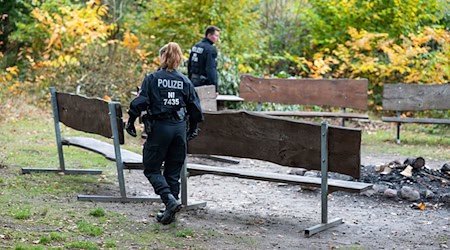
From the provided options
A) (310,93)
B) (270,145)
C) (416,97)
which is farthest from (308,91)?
(270,145)

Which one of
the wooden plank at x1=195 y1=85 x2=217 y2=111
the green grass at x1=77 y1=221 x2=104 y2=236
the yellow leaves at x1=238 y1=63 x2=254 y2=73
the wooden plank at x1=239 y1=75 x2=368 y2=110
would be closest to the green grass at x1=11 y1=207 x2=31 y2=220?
the green grass at x1=77 y1=221 x2=104 y2=236

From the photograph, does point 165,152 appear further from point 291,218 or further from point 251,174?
point 291,218

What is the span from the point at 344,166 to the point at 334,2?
1254 cm

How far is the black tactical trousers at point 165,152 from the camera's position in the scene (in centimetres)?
675

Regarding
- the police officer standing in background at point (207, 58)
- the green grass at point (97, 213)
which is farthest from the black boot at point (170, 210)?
the police officer standing in background at point (207, 58)

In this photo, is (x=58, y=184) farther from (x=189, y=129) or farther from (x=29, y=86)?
(x=29, y=86)

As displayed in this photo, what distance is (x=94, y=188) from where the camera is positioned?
853cm

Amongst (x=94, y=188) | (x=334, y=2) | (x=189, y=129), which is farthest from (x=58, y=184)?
(x=334, y=2)

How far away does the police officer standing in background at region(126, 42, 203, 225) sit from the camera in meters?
6.70

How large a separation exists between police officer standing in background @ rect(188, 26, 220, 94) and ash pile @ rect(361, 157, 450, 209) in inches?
125

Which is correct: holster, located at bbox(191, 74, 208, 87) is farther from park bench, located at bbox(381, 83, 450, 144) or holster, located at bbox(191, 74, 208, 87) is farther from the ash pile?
park bench, located at bbox(381, 83, 450, 144)

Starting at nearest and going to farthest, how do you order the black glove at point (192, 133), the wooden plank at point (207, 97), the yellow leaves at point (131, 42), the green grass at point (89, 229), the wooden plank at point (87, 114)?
the green grass at point (89, 229)
the black glove at point (192, 133)
the wooden plank at point (87, 114)
the wooden plank at point (207, 97)
the yellow leaves at point (131, 42)

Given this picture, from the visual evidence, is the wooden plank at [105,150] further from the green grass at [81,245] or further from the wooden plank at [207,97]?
the green grass at [81,245]

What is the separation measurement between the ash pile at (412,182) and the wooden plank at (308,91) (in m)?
4.39
